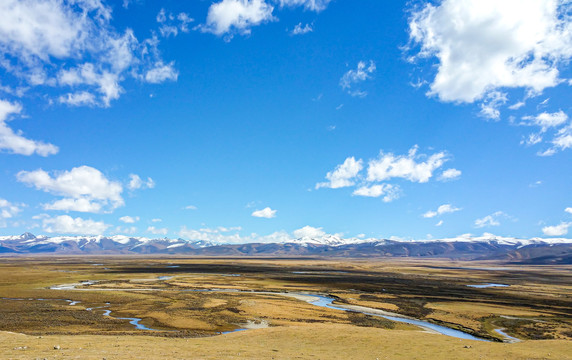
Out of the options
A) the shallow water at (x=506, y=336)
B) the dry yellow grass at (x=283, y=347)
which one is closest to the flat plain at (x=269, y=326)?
the dry yellow grass at (x=283, y=347)

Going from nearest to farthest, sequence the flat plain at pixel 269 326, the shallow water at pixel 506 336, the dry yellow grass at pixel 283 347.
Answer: the dry yellow grass at pixel 283 347
the flat plain at pixel 269 326
the shallow water at pixel 506 336

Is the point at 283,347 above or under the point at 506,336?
above

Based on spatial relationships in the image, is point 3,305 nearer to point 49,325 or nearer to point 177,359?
point 49,325

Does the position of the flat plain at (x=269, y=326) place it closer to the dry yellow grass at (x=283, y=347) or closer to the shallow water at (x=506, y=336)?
the dry yellow grass at (x=283, y=347)

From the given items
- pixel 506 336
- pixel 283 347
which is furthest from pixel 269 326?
pixel 506 336

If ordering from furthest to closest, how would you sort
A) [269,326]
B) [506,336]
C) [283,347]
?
1. [269,326]
2. [506,336]
3. [283,347]

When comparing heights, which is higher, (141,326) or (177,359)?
(177,359)

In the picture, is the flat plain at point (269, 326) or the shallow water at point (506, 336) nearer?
the flat plain at point (269, 326)

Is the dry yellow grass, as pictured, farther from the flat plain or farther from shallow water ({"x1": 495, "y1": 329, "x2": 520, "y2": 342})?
shallow water ({"x1": 495, "y1": 329, "x2": 520, "y2": 342})

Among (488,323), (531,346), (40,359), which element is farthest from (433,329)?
(40,359)

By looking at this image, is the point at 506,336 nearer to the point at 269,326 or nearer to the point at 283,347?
the point at 269,326

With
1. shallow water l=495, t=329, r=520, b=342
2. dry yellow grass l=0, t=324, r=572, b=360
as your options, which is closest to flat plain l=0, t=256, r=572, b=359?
dry yellow grass l=0, t=324, r=572, b=360
